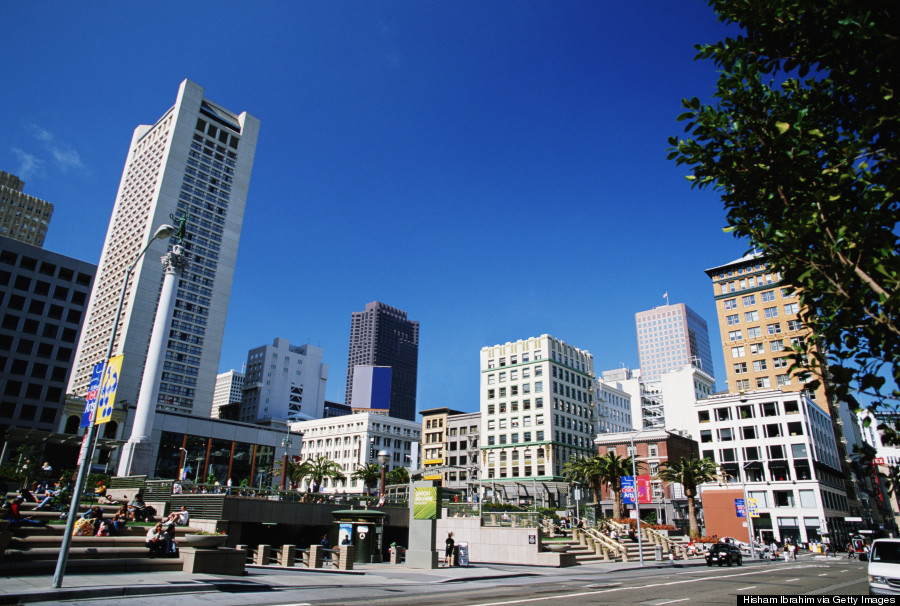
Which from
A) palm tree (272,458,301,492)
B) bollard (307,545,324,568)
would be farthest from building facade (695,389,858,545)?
palm tree (272,458,301,492)

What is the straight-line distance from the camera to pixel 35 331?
8544cm

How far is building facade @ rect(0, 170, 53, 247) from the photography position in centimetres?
15662

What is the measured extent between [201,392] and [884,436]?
135 metres

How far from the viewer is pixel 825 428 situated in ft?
276

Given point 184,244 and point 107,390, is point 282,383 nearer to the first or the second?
point 184,244

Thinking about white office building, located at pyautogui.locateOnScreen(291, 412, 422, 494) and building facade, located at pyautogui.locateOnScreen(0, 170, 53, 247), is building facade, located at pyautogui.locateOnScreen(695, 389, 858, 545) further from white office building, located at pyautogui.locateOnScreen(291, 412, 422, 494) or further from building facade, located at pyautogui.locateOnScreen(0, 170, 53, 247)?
building facade, located at pyautogui.locateOnScreen(0, 170, 53, 247)

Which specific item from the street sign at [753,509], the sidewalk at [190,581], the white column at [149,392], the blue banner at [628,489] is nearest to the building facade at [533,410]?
the street sign at [753,509]

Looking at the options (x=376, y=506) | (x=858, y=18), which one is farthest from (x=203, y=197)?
(x=858, y=18)

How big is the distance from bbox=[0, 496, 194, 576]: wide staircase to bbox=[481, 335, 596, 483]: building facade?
76820 millimetres

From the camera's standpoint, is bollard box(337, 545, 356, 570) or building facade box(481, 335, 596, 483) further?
building facade box(481, 335, 596, 483)

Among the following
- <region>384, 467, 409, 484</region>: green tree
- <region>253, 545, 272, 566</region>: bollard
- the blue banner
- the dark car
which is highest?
<region>384, 467, 409, 484</region>: green tree

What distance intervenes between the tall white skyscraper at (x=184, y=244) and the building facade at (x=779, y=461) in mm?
107320

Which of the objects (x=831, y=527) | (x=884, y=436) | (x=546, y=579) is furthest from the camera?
(x=831, y=527)

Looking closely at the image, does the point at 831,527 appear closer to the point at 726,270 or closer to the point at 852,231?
the point at 726,270
